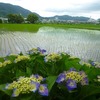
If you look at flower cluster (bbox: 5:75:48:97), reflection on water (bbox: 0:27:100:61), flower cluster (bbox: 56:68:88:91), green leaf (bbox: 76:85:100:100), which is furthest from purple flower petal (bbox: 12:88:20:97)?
reflection on water (bbox: 0:27:100:61)

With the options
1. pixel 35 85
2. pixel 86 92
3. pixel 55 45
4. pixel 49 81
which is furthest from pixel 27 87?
pixel 55 45

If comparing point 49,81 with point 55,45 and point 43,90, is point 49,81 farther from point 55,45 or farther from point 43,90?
point 55,45

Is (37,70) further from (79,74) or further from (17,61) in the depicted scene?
(79,74)

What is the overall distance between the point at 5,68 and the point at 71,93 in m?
0.43

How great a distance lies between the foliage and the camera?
1.16m

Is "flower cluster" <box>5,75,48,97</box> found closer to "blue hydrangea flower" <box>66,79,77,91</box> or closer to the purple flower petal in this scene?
the purple flower petal

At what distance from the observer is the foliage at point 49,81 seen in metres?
1.16

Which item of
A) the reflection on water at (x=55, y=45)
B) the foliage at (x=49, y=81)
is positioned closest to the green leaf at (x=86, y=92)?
the foliage at (x=49, y=81)

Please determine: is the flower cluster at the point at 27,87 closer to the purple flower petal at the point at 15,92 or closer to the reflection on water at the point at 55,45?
the purple flower petal at the point at 15,92

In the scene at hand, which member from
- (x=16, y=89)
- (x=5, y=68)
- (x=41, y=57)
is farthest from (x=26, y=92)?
(x=41, y=57)

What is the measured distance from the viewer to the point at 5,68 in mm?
1522

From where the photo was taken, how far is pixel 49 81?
4.16 feet

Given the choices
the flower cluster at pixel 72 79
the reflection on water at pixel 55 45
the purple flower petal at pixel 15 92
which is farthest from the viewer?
the reflection on water at pixel 55 45

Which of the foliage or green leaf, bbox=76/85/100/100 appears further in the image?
green leaf, bbox=76/85/100/100
